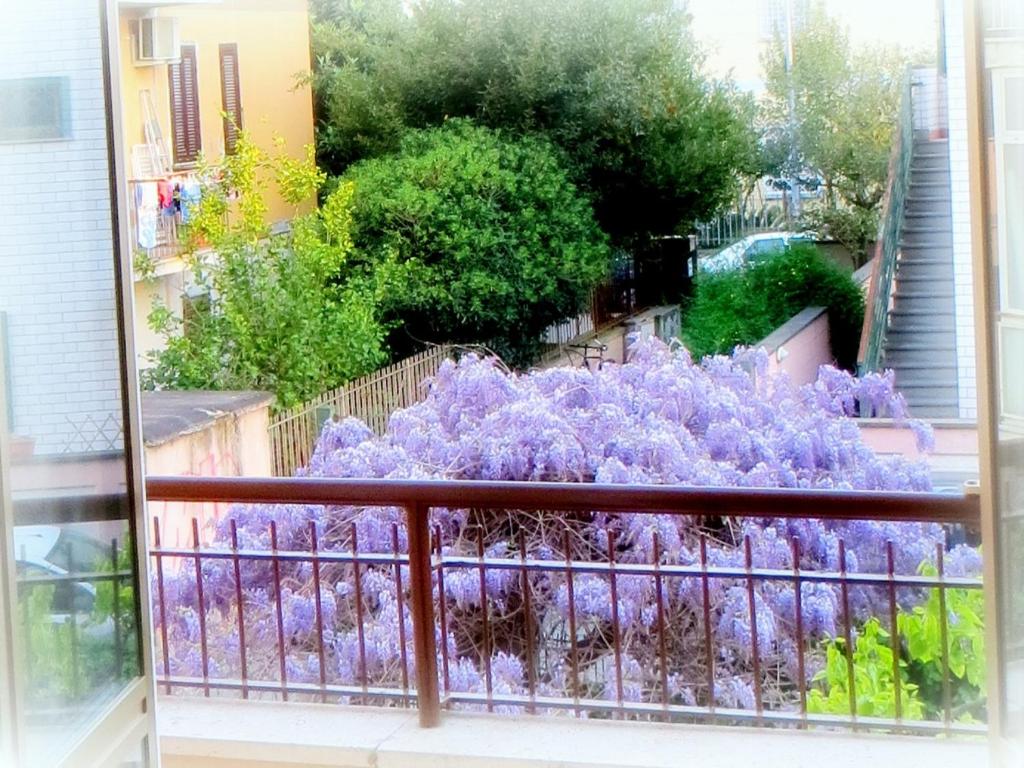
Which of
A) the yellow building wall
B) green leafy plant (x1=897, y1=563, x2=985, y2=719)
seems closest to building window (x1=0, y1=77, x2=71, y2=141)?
green leafy plant (x1=897, y1=563, x2=985, y2=719)

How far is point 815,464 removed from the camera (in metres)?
4.95

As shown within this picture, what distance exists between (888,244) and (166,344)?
569 cm

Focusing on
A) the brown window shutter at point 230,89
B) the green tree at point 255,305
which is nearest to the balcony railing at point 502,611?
the green tree at point 255,305

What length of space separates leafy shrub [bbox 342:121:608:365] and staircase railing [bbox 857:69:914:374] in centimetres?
273

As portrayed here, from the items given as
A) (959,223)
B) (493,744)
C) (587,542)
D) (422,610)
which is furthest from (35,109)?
(959,223)

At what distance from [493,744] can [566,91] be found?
10152 mm

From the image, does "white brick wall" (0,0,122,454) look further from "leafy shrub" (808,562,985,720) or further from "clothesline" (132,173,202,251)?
"clothesline" (132,173,202,251)

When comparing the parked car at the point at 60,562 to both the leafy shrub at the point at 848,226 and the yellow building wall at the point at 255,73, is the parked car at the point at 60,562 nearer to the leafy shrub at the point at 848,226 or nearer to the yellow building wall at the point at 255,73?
the yellow building wall at the point at 255,73

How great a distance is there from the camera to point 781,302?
1291cm

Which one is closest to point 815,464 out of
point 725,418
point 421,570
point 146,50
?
point 725,418

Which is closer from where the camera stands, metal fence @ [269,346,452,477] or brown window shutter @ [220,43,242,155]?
metal fence @ [269,346,452,477]

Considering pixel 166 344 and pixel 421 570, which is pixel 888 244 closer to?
pixel 166 344

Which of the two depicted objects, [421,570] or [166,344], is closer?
[421,570]

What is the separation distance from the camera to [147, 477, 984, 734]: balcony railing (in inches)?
93.9
